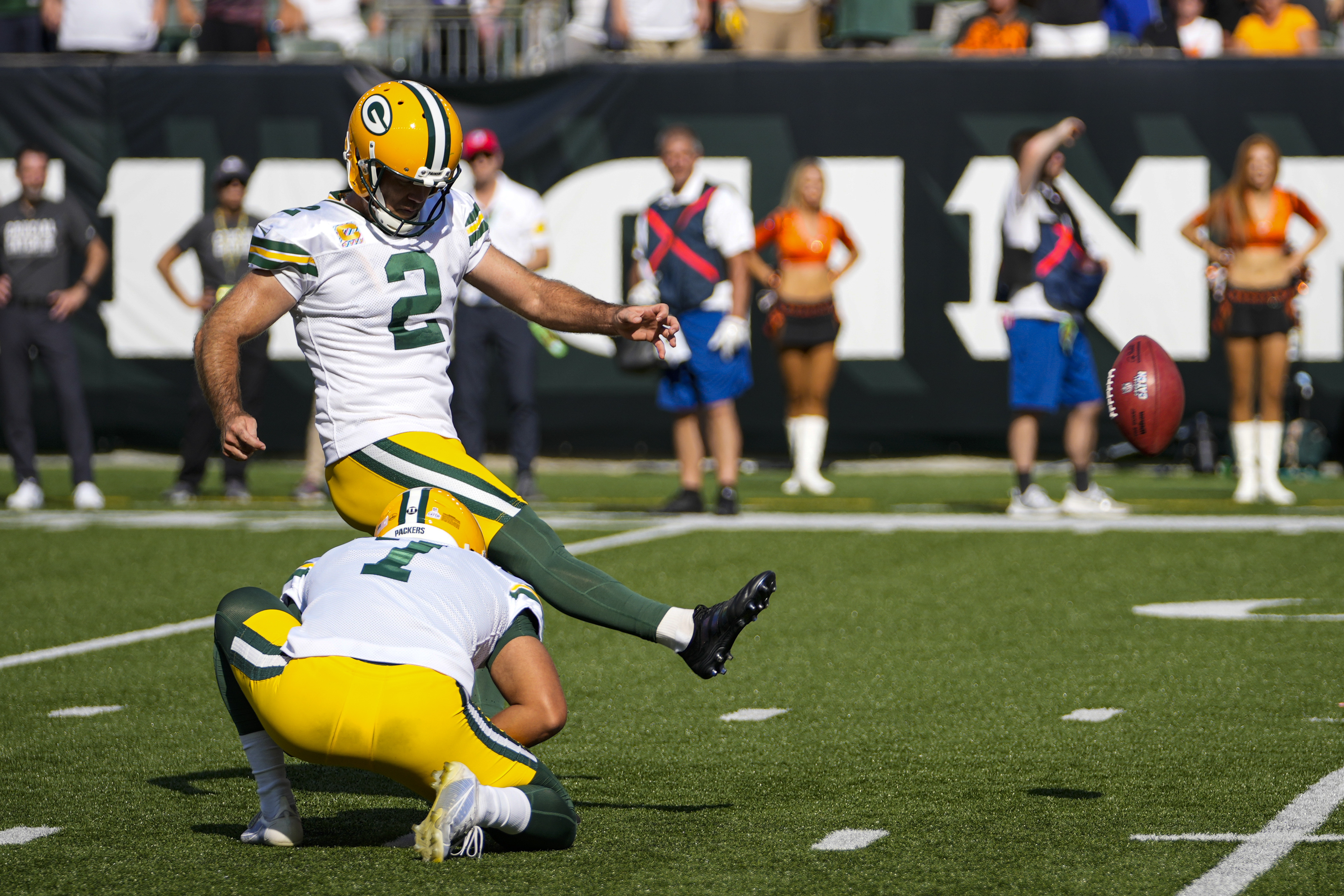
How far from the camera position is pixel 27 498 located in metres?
11.0

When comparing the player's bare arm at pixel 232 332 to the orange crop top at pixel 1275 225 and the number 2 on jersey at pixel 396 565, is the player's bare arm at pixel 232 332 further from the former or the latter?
the orange crop top at pixel 1275 225

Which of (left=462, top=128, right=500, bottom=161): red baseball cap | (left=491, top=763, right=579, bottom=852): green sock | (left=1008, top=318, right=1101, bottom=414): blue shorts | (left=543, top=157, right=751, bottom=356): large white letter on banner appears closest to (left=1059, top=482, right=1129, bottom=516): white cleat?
(left=1008, top=318, right=1101, bottom=414): blue shorts

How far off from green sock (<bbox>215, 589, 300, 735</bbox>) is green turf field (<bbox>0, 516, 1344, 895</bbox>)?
27 centimetres

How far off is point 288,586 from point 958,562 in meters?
5.07

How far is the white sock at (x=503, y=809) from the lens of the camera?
3.55 m

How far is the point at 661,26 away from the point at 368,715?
39.2 feet

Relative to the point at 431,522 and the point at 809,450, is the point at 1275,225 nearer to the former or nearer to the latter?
the point at 809,450

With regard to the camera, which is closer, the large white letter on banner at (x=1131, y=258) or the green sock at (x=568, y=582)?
the green sock at (x=568, y=582)

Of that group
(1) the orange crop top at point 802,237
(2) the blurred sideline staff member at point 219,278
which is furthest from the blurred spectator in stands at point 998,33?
(2) the blurred sideline staff member at point 219,278

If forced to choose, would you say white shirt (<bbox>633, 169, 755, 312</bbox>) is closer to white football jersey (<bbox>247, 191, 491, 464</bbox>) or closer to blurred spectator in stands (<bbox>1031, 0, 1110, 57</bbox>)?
blurred spectator in stands (<bbox>1031, 0, 1110, 57</bbox>)

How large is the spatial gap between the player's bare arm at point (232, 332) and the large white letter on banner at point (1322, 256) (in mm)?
10425

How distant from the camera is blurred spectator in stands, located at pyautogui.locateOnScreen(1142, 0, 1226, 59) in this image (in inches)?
564

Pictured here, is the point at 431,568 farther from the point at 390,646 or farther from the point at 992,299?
the point at 992,299

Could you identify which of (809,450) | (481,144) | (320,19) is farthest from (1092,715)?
(320,19)
